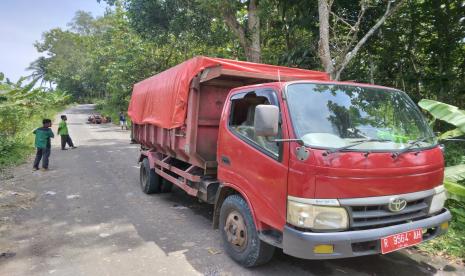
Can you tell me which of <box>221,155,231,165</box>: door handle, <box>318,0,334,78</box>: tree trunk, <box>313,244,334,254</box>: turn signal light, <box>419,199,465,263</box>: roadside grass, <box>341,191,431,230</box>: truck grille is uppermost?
<box>318,0,334,78</box>: tree trunk

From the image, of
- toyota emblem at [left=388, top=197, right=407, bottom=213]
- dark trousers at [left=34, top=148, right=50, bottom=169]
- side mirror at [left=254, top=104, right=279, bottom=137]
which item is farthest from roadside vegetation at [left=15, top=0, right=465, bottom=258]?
dark trousers at [left=34, top=148, right=50, bottom=169]

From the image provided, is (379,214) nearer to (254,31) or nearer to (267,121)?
(267,121)

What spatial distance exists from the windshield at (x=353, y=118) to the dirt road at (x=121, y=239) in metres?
1.57

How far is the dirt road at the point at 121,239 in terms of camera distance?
4.29m

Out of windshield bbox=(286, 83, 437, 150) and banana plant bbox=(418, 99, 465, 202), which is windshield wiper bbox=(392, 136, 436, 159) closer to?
windshield bbox=(286, 83, 437, 150)

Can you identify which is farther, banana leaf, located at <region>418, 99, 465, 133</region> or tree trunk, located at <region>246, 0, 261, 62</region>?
tree trunk, located at <region>246, 0, 261, 62</region>

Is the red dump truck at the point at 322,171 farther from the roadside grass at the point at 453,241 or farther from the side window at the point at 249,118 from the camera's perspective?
the roadside grass at the point at 453,241

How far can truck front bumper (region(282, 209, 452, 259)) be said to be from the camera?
321 cm

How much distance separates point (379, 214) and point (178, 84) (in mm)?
3662

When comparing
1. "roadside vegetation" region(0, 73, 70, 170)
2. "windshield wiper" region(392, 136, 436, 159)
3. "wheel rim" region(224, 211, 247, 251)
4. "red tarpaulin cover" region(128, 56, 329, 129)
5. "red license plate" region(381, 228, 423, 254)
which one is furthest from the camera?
"roadside vegetation" region(0, 73, 70, 170)

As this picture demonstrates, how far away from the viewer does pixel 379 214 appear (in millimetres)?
3395

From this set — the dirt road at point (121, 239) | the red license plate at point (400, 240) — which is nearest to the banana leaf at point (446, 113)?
the dirt road at point (121, 239)

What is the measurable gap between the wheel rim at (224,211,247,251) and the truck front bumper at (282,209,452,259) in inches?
32.9

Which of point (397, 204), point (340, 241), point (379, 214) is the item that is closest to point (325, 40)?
point (397, 204)
